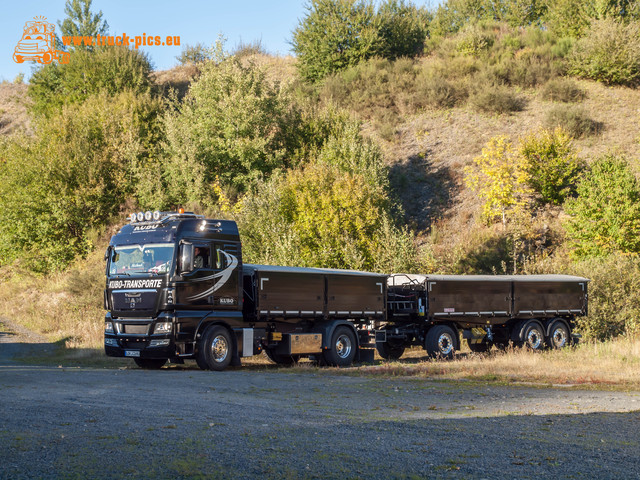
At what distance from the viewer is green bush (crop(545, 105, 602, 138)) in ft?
153

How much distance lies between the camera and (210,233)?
57.6ft

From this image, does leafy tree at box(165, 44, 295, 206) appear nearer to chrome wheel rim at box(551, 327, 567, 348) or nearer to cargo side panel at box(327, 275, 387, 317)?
cargo side panel at box(327, 275, 387, 317)

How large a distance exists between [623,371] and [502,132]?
109ft

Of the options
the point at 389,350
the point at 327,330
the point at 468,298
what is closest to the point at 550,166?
the point at 468,298

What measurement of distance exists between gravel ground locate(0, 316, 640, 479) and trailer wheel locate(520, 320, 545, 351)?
1015 centimetres

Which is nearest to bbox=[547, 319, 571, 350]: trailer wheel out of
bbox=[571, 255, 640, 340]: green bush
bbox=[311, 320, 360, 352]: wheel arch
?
bbox=[571, 255, 640, 340]: green bush

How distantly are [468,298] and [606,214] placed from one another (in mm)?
14199

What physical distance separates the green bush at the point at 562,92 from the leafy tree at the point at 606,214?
17.5 metres

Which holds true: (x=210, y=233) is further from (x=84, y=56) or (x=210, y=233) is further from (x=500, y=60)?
(x=500, y=60)

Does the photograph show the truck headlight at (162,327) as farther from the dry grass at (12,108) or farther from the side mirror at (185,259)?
the dry grass at (12,108)

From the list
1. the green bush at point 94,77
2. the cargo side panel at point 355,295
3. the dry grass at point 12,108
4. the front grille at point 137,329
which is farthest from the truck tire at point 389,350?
the dry grass at point 12,108

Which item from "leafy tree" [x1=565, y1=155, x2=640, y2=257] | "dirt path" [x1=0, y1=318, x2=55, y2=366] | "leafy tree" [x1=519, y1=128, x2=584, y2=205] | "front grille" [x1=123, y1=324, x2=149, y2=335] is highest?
"leafy tree" [x1=519, y1=128, x2=584, y2=205]

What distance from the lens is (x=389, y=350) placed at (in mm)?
23016

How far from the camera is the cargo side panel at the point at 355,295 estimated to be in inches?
785
